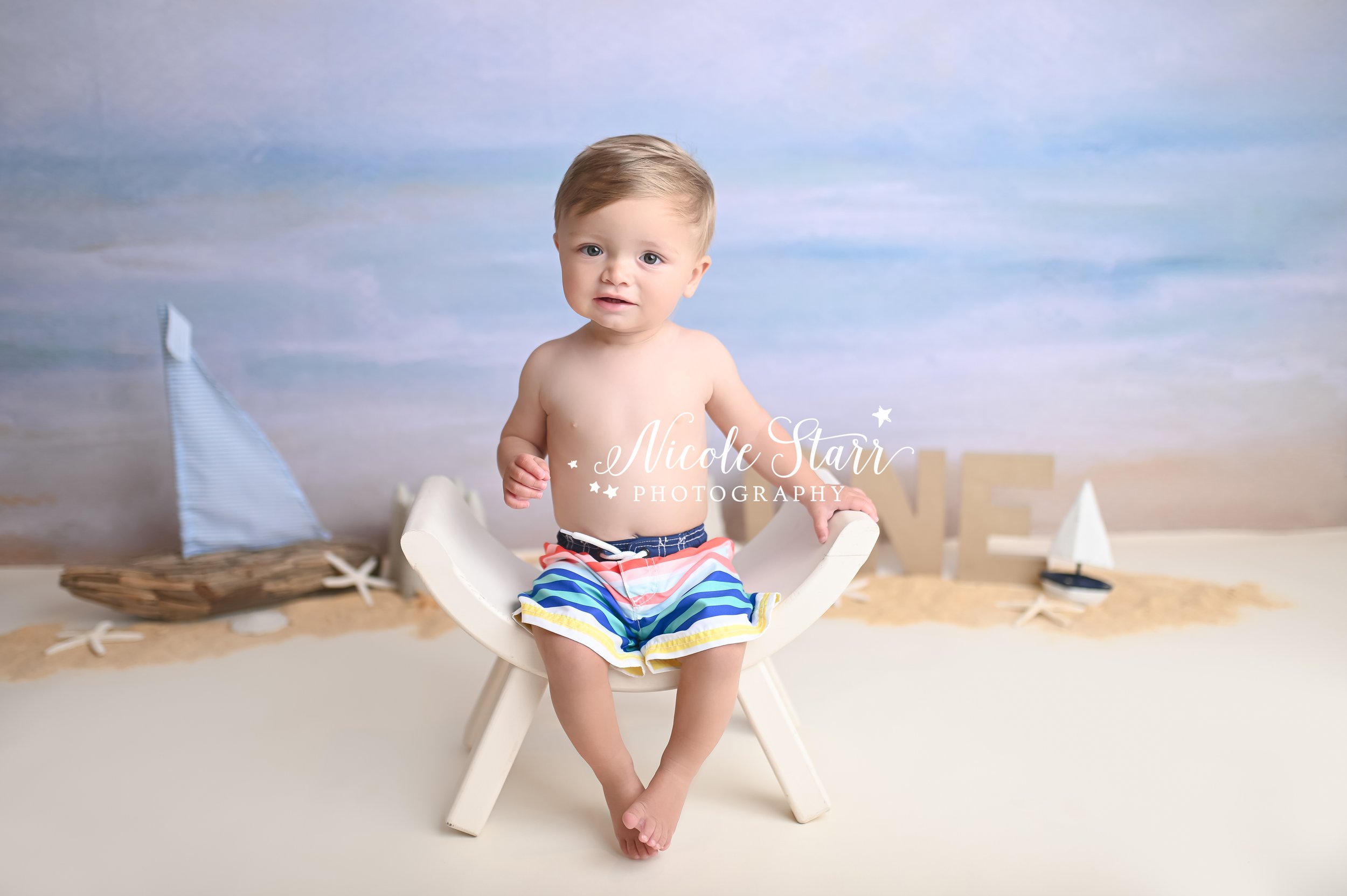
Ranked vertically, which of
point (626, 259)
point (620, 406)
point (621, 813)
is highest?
point (626, 259)

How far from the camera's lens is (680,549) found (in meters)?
1.45

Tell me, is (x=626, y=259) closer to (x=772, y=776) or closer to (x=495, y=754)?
(x=495, y=754)

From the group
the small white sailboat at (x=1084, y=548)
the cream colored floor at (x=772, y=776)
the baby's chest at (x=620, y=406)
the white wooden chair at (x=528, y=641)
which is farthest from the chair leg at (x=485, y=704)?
the small white sailboat at (x=1084, y=548)

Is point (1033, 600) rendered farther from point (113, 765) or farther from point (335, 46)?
point (335, 46)

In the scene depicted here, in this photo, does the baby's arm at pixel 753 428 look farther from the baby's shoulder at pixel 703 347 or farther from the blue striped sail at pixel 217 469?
the blue striped sail at pixel 217 469

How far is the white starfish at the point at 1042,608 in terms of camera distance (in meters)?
2.16

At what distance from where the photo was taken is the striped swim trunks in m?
1.27

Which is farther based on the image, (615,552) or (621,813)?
(615,552)

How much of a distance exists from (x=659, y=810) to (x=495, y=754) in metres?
0.25

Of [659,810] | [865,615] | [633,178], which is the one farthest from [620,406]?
[865,615]

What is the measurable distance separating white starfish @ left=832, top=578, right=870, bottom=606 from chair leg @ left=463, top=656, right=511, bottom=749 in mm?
940

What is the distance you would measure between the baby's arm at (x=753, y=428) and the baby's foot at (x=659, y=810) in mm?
425

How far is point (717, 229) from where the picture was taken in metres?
2.71

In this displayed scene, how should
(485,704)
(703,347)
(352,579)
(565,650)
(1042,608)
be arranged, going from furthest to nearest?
(352,579) → (1042,608) → (485,704) → (703,347) → (565,650)
